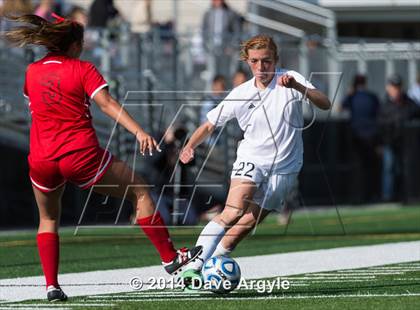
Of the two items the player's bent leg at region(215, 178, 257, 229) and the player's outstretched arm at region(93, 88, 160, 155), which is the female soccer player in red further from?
the player's bent leg at region(215, 178, 257, 229)

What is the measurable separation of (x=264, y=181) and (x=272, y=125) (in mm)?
428

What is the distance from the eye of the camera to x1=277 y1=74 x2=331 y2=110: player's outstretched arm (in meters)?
9.76

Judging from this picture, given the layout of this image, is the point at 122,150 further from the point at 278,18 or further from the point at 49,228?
the point at 49,228

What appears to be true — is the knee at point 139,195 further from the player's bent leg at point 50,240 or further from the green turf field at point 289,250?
the green turf field at point 289,250

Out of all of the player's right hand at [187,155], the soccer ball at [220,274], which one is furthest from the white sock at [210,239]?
the player's right hand at [187,155]

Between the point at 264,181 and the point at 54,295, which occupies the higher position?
the point at 264,181

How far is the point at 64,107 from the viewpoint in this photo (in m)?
9.60

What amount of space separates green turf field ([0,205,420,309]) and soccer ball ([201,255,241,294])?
0.27ft

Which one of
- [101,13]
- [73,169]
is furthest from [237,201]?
[101,13]

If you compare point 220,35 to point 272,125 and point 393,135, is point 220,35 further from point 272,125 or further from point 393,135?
point 272,125

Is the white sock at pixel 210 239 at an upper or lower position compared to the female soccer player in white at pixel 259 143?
lower

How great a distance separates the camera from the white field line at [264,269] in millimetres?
10703

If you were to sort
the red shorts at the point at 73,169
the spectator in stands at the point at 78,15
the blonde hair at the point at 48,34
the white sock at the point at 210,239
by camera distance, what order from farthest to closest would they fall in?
the spectator in stands at the point at 78,15 < the white sock at the point at 210,239 < the blonde hair at the point at 48,34 < the red shorts at the point at 73,169

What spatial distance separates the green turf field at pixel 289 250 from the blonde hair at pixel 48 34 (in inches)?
71.9
